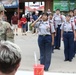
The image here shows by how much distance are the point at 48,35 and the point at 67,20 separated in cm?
157

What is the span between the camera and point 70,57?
435 inches

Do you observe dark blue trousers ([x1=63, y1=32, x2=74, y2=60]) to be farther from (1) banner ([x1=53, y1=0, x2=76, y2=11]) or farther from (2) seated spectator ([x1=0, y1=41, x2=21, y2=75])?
(1) banner ([x1=53, y1=0, x2=76, y2=11])

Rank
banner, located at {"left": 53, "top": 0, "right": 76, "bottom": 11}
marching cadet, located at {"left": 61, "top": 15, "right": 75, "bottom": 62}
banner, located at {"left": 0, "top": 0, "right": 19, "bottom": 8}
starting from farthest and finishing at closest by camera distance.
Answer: banner, located at {"left": 0, "top": 0, "right": 19, "bottom": 8} < banner, located at {"left": 53, "top": 0, "right": 76, "bottom": 11} < marching cadet, located at {"left": 61, "top": 15, "right": 75, "bottom": 62}

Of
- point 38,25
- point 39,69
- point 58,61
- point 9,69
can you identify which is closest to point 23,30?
point 58,61

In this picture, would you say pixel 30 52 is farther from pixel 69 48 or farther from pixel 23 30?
pixel 23 30

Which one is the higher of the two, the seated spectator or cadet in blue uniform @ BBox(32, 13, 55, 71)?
the seated spectator

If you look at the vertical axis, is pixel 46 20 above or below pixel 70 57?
above

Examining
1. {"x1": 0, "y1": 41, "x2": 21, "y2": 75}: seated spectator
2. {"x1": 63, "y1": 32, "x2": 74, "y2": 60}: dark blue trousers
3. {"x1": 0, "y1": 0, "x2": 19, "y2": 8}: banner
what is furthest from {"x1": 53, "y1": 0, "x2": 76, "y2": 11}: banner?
{"x1": 0, "y1": 41, "x2": 21, "y2": 75}: seated spectator

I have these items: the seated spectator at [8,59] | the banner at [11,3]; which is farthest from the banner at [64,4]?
the seated spectator at [8,59]

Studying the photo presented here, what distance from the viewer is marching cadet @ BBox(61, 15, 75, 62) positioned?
412 inches

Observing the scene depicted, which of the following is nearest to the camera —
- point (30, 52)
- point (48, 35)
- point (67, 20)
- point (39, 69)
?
point (39, 69)

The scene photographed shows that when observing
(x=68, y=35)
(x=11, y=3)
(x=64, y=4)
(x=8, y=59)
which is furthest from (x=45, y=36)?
(x=11, y=3)

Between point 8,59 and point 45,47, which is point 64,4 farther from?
point 8,59

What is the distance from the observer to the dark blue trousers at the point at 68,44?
417 inches
